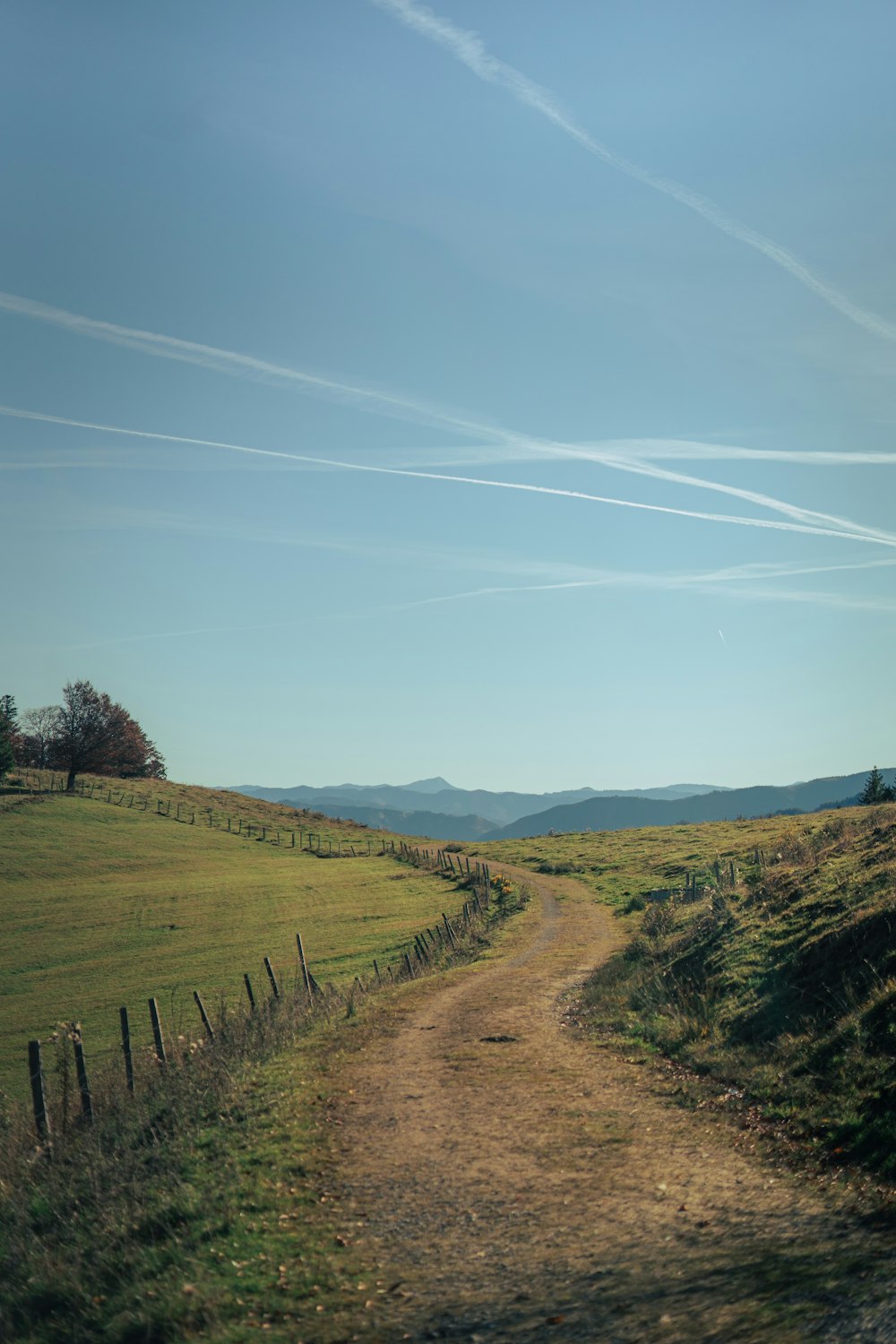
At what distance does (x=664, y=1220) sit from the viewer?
31.8ft

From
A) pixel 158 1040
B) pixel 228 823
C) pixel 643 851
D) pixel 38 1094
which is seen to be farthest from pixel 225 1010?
pixel 228 823

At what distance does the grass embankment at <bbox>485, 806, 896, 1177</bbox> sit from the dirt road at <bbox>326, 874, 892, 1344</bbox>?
1.17 metres

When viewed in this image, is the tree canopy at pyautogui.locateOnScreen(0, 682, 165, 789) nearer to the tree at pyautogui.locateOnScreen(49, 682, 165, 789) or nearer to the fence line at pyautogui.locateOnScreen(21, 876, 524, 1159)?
the tree at pyautogui.locateOnScreen(49, 682, 165, 789)

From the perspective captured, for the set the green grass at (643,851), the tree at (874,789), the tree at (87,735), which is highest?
the tree at (87,735)

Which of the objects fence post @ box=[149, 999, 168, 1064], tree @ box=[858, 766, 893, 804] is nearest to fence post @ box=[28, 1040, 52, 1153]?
fence post @ box=[149, 999, 168, 1064]

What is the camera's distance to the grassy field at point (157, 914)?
37.6 metres

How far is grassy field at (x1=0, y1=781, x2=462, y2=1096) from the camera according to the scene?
3759 centimetres

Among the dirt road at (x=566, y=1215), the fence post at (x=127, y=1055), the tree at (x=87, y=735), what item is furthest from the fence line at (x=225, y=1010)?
the tree at (x=87, y=735)

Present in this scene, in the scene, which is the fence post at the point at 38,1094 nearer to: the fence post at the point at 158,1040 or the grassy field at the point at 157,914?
the fence post at the point at 158,1040

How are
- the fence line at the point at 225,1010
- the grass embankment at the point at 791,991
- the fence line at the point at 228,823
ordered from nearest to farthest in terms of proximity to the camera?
the grass embankment at the point at 791,991, the fence line at the point at 225,1010, the fence line at the point at 228,823

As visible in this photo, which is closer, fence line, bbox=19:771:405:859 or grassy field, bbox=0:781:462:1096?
grassy field, bbox=0:781:462:1096

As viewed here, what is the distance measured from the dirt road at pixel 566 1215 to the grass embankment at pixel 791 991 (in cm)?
117

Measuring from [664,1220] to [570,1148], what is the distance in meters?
→ 2.79

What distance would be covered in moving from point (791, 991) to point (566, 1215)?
8407mm
